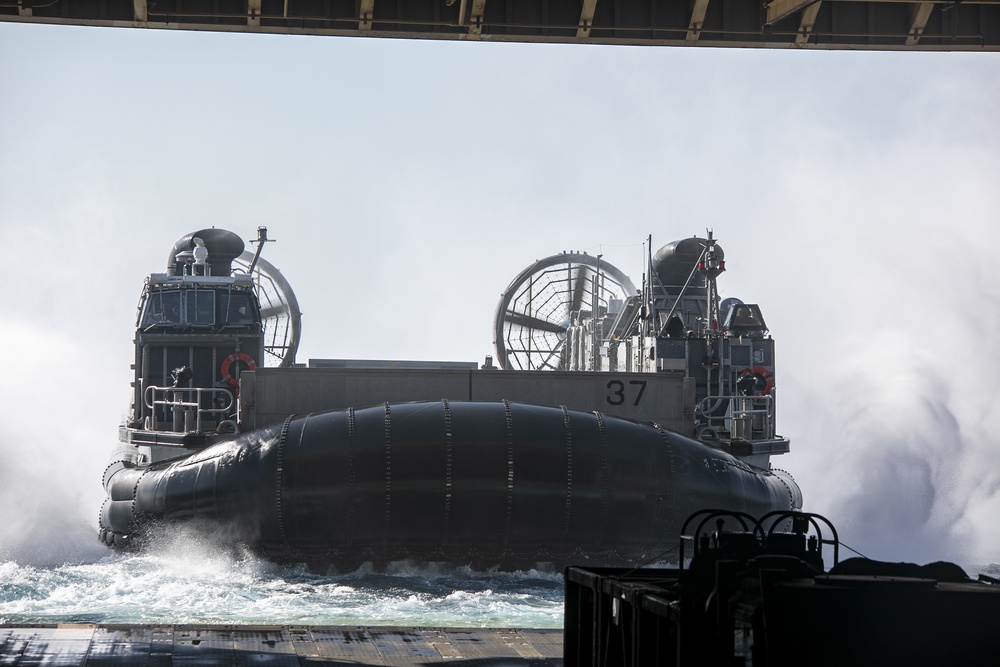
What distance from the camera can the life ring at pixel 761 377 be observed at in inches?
756

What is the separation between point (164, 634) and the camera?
788 cm

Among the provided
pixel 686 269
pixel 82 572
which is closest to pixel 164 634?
pixel 82 572

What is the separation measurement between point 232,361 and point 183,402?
46.9 inches

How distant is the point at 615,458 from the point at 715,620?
8.07m

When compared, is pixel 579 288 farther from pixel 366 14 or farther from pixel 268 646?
pixel 268 646

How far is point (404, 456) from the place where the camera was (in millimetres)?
12180

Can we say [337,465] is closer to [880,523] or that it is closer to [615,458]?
[615,458]

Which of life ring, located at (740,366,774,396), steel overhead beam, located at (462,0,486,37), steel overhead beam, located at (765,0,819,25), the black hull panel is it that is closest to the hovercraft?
the black hull panel

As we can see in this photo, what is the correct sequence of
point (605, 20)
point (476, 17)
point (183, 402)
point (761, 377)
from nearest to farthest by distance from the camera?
point (476, 17) → point (605, 20) → point (183, 402) → point (761, 377)

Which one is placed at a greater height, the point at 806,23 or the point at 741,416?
the point at 806,23

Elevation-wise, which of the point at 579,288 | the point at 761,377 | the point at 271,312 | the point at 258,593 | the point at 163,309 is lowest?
the point at 258,593

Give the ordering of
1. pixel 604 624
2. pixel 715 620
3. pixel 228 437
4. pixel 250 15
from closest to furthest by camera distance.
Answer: pixel 715 620, pixel 604 624, pixel 250 15, pixel 228 437

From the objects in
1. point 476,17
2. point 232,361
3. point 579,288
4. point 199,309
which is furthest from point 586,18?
point 579,288

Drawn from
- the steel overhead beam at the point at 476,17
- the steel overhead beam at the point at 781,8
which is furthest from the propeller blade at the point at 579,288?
the steel overhead beam at the point at 476,17
